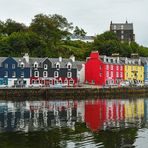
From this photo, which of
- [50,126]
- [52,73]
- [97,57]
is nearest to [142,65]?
[97,57]

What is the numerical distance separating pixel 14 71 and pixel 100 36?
149ft

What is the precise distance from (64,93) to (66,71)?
45.0ft

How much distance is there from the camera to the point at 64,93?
266 ft

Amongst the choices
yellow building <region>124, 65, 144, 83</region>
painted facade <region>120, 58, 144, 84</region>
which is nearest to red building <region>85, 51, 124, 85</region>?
painted facade <region>120, 58, 144, 84</region>

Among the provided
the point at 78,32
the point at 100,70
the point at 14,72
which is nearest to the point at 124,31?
the point at 78,32

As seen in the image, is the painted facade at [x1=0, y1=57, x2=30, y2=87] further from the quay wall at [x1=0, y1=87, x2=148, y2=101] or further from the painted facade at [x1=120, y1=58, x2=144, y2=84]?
the painted facade at [x1=120, y1=58, x2=144, y2=84]

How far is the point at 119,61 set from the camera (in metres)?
104

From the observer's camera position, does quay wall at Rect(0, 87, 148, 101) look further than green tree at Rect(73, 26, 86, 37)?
No

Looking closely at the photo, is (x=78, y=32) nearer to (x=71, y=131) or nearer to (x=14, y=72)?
(x=14, y=72)

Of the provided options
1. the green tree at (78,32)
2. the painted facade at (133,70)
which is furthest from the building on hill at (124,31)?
the painted facade at (133,70)

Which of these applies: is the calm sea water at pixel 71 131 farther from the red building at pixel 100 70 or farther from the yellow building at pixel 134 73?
the yellow building at pixel 134 73

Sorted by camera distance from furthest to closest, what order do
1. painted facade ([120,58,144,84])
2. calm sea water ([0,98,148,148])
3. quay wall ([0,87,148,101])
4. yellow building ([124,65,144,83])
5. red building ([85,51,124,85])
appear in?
yellow building ([124,65,144,83]) → painted facade ([120,58,144,84]) → red building ([85,51,124,85]) → quay wall ([0,87,148,101]) → calm sea water ([0,98,148,148])

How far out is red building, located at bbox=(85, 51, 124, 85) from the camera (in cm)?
9719

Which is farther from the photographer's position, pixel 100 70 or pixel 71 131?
pixel 100 70
